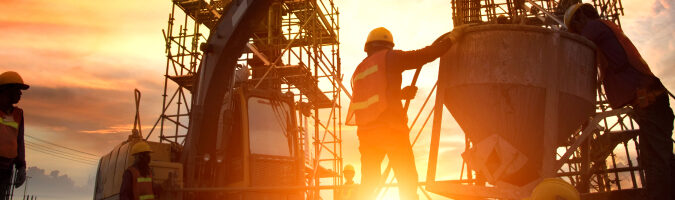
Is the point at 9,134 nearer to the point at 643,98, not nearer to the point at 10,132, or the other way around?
the point at 10,132

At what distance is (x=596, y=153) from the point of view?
60.5 feet

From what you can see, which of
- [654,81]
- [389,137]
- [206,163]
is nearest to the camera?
[389,137]

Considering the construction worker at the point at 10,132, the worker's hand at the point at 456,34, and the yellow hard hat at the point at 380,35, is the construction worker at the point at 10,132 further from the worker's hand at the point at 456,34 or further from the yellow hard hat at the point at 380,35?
the worker's hand at the point at 456,34

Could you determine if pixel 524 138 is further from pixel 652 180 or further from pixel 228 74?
pixel 228 74

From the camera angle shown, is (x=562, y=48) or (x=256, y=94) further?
(x=256, y=94)

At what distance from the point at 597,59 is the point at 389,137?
9.08ft

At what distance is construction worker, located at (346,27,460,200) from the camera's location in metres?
4.78

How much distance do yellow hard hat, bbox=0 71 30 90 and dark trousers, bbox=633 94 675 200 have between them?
6770mm

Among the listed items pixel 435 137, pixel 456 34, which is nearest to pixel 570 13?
pixel 456 34

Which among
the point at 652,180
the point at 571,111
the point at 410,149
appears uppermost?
the point at 571,111

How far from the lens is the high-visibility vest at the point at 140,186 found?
7230 millimetres

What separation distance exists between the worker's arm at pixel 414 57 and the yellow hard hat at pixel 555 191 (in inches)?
65.0

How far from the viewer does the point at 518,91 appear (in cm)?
523

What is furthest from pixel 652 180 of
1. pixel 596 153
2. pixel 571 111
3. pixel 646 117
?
pixel 596 153
